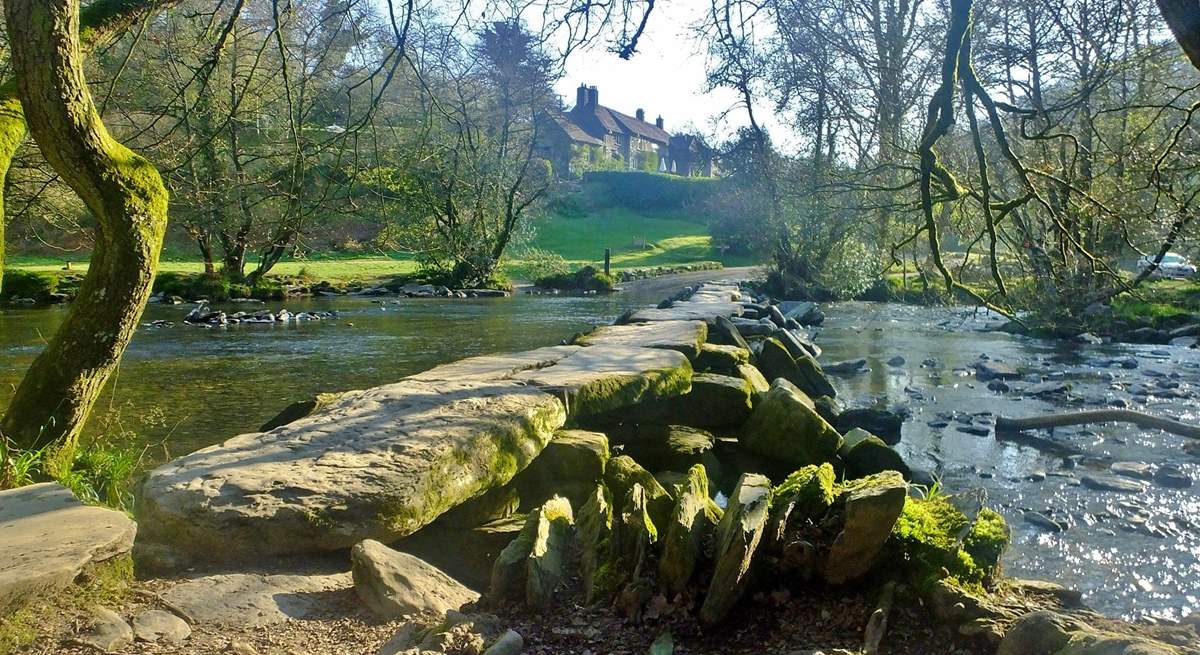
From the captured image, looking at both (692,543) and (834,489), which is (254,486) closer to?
(692,543)

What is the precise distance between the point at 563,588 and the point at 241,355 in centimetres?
1056

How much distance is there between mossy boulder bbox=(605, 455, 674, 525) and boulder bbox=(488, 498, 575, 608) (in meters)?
0.66

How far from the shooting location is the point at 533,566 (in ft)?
10.9

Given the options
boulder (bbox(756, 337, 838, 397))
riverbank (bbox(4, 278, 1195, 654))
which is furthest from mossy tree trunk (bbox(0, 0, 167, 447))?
boulder (bbox(756, 337, 838, 397))

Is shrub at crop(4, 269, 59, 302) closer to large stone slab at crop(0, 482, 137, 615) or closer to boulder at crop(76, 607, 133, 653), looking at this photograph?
large stone slab at crop(0, 482, 137, 615)

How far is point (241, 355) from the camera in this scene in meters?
12.7

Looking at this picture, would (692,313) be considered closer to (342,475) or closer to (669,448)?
(669,448)

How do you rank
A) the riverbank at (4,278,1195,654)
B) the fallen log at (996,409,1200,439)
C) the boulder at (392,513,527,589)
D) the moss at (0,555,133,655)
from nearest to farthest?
the moss at (0,555,133,655) → the riverbank at (4,278,1195,654) → the boulder at (392,513,527,589) → the fallen log at (996,409,1200,439)

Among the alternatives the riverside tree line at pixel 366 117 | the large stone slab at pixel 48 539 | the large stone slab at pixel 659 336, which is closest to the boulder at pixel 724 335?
the large stone slab at pixel 659 336

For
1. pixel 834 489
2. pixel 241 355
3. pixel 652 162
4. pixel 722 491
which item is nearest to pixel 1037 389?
pixel 722 491

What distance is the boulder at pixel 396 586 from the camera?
10.6 feet

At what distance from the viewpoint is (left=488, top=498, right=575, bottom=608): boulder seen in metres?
3.31

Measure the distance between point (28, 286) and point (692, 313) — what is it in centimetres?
1773

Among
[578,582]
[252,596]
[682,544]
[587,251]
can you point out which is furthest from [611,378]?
[587,251]
